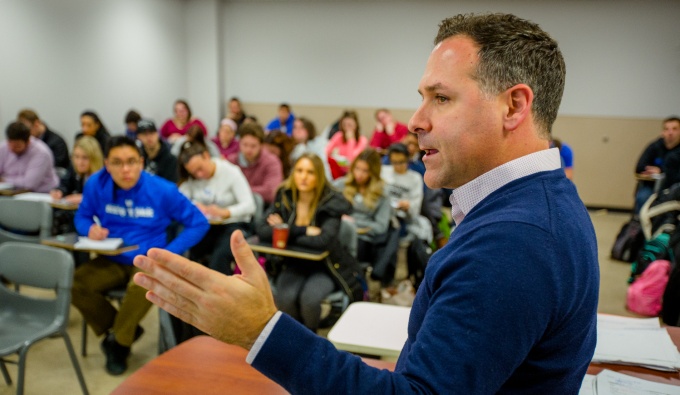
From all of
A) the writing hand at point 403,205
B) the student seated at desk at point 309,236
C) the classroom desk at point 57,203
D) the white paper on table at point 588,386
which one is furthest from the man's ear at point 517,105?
the classroom desk at point 57,203

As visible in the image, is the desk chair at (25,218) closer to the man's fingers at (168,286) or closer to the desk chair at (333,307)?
the desk chair at (333,307)

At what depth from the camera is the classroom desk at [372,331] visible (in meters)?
1.61

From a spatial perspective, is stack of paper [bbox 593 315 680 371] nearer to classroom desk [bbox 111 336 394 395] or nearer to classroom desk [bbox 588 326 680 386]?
classroom desk [bbox 588 326 680 386]

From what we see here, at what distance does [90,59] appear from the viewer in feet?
23.8

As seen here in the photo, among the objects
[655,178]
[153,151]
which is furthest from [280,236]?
[655,178]

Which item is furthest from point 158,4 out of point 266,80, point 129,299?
point 129,299

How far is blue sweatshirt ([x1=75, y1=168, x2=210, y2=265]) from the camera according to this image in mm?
3027

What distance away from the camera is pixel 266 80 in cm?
945

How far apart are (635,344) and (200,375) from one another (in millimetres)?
1231

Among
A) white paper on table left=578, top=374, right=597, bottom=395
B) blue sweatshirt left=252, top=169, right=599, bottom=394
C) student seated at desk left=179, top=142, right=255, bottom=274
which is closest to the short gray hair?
blue sweatshirt left=252, top=169, right=599, bottom=394

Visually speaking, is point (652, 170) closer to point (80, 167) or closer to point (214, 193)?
point (214, 193)

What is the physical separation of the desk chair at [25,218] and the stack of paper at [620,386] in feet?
11.0

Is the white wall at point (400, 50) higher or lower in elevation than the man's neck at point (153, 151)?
higher

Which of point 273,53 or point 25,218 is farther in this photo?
point 273,53
